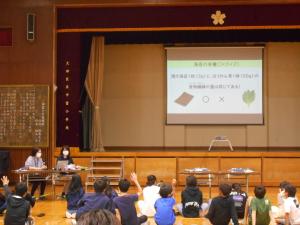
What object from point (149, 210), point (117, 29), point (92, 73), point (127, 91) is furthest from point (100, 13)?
point (149, 210)

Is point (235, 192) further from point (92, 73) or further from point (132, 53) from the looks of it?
point (132, 53)

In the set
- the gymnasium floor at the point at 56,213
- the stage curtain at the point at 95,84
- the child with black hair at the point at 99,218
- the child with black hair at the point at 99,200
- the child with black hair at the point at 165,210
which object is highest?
the stage curtain at the point at 95,84

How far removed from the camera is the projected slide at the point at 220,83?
11.6 m

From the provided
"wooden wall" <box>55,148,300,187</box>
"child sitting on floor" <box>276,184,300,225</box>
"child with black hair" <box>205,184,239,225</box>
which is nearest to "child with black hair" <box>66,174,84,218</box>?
"child with black hair" <box>205,184,239,225</box>

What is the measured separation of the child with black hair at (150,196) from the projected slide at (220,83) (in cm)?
526

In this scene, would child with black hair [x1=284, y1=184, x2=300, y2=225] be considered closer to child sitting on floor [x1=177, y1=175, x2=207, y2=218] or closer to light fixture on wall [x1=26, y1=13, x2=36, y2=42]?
child sitting on floor [x1=177, y1=175, x2=207, y2=218]

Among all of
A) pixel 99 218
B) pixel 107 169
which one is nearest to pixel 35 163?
pixel 107 169

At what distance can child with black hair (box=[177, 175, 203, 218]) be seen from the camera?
638 cm

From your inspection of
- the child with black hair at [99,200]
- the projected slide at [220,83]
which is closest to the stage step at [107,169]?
the projected slide at [220,83]

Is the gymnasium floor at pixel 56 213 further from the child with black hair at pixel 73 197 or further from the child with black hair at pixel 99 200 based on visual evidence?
the child with black hair at pixel 99 200

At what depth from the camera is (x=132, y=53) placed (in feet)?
40.3

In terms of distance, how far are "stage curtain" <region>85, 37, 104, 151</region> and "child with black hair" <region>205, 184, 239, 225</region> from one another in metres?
6.24

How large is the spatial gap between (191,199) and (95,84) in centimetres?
545

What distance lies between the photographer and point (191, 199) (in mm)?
6461
